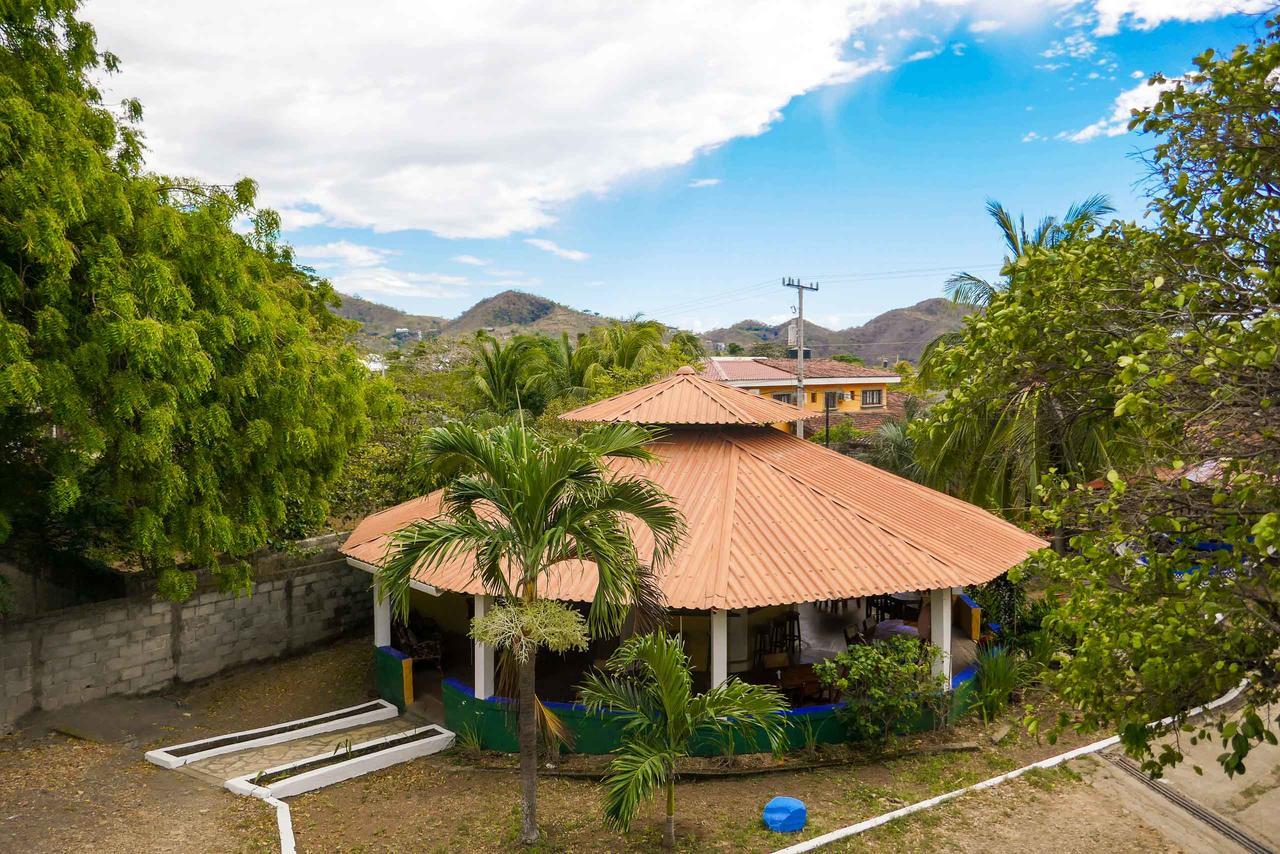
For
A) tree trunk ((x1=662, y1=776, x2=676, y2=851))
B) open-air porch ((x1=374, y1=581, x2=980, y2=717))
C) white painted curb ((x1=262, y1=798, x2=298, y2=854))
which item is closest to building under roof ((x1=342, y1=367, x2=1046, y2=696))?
open-air porch ((x1=374, y1=581, x2=980, y2=717))

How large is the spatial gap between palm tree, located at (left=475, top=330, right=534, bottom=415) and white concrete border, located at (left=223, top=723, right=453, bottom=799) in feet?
70.4

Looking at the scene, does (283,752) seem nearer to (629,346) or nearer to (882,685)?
(882,685)

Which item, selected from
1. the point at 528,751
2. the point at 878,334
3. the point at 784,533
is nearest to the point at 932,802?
the point at 784,533

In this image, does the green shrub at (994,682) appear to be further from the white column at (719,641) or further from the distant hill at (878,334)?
the distant hill at (878,334)

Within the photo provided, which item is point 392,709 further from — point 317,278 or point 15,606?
point 317,278

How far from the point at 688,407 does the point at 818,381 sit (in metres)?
42.9

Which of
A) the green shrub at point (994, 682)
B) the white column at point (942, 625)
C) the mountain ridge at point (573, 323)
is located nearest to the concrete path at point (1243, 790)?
the green shrub at point (994, 682)

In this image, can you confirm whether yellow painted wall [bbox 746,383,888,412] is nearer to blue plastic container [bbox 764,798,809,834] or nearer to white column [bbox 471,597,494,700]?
white column [bbox 471,597,494,700]

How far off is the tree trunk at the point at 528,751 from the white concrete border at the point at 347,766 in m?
3.29

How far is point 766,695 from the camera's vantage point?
8938 mm

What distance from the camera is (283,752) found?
470 inches

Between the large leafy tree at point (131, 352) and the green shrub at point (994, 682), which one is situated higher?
the large leafy tree at point (131, 352)

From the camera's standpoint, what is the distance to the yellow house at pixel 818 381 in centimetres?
5312

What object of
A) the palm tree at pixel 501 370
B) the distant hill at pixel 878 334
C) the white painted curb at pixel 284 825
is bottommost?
the white painted curb at pixel 284 825
